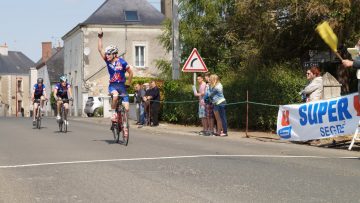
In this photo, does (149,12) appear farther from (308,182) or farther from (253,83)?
(308,182)

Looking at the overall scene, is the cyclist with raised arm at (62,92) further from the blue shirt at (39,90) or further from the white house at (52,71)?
the white house at (52,71)

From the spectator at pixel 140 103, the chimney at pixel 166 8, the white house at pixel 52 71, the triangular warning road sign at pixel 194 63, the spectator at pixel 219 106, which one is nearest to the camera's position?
the spectator at pixel 219 106

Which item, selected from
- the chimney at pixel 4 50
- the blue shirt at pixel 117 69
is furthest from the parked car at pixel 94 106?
the chimney at pixel 4 50

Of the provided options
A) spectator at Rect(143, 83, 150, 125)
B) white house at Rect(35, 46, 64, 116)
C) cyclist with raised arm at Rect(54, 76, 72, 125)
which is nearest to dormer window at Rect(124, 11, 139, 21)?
white house at Rect(35, 46, 64, 116)

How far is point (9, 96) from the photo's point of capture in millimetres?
110375

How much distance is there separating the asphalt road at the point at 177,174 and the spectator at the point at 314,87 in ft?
6.33

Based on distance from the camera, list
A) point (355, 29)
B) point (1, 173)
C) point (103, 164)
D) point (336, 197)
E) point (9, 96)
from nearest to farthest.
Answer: point (336, 197)
point (1, 173)
point (103, 164)
point (355, 29)
point (9, 96)

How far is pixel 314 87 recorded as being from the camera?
15711 millimetres

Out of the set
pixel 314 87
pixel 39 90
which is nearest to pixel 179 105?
pixel 39 90

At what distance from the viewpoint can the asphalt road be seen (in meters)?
7.71

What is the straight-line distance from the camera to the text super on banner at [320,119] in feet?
47.1

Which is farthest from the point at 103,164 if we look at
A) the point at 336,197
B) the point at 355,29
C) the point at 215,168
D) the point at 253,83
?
the point at 355,29

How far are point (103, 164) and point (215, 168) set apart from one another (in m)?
1.94

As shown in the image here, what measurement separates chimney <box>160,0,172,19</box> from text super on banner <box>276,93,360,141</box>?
45592 millimetres
